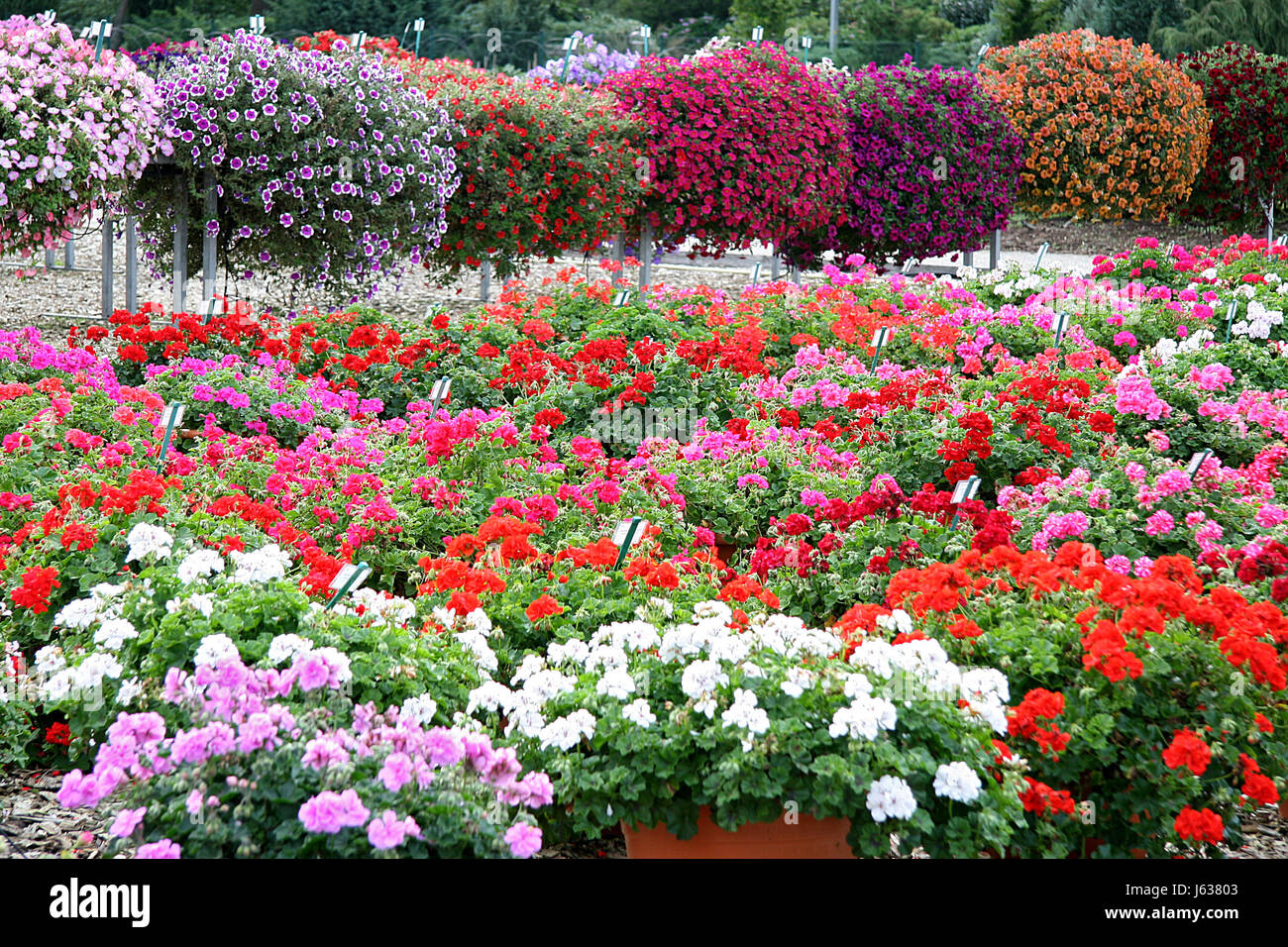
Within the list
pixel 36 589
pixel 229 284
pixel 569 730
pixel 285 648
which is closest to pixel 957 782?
pixel 569 730

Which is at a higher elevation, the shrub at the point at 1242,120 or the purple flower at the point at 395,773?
the shrub at the point at 1242,120

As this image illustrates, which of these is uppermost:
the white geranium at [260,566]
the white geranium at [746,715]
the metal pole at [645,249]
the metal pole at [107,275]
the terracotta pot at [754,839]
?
the metal pole at [645,249]

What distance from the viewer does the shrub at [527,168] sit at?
28.4 ft

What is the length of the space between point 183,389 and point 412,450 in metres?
1.42

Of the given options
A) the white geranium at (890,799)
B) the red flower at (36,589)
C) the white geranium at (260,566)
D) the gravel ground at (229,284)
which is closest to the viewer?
the white geranium at (890,799)

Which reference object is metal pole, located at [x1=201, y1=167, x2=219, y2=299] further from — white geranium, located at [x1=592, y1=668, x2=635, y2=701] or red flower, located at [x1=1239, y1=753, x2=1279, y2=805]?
red flower, located at [x1=1239, y1=753, x2=1279, y2=805]

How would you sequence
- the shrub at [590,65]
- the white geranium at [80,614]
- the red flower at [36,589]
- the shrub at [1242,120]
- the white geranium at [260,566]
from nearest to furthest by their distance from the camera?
the white geranium at [80,614], the white geranium at [260,566], the red flower at [36,589], the shrub at [590,65], the shrub at [1242,120]

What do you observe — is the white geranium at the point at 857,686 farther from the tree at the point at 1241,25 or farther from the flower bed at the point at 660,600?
the tree at the point at 1241,25

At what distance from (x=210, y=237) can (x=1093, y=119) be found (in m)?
8.88

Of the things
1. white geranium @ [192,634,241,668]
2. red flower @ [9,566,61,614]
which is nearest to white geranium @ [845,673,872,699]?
white geranium @ [192,634,241,668]

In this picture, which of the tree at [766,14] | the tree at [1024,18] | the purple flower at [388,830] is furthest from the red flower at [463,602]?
the tree at [766,14]

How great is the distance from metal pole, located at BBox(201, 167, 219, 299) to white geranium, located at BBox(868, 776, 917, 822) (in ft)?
20.5

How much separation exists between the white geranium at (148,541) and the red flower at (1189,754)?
2.14 m

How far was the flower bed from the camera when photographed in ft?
7.09
